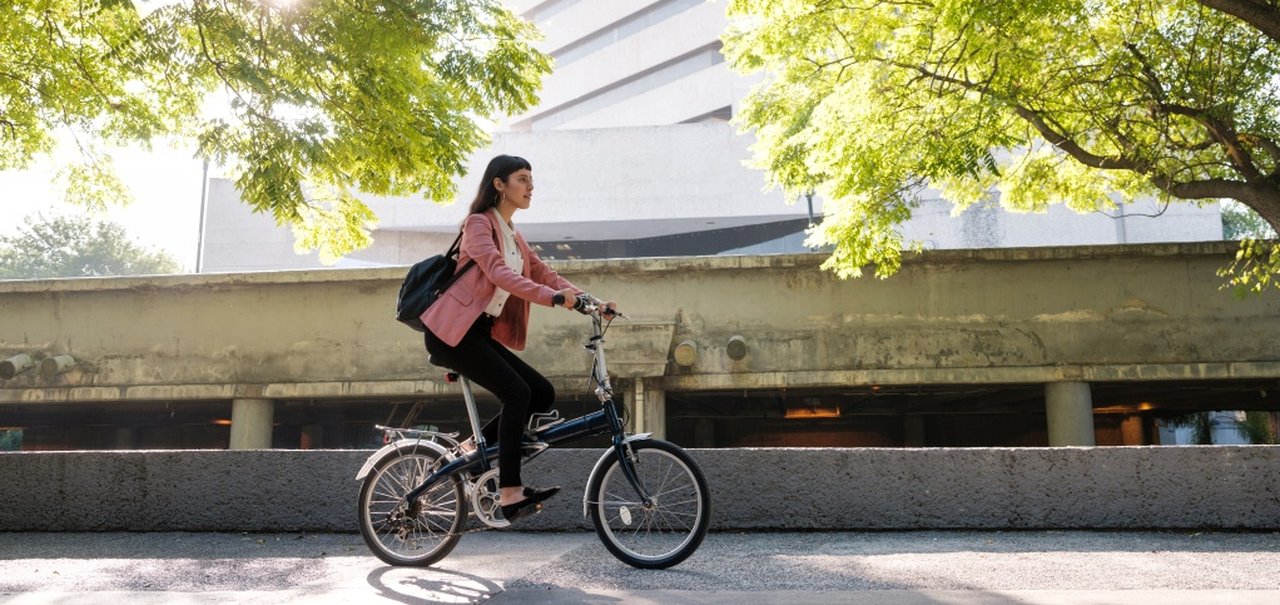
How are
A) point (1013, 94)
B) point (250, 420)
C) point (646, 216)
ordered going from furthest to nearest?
1. point (646, 216)
2. point (250, 420)
3. point (1013, 94)

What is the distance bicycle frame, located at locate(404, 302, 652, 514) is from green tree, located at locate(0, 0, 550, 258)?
4.71m

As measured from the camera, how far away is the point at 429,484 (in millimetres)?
4676

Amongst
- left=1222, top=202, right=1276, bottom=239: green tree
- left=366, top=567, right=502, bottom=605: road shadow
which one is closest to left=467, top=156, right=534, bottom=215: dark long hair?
left=366, top=567, right=502, bottom=605: road shadow

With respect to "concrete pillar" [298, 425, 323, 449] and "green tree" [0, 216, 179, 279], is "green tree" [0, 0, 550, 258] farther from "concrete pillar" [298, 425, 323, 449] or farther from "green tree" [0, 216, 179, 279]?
"green tree" [0, 216, 179, 279]

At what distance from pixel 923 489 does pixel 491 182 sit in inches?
142

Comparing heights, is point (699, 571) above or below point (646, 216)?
below

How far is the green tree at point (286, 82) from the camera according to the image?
8.32m

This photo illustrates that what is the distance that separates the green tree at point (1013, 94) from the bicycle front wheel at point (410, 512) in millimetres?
8675

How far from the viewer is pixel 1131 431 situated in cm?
2723

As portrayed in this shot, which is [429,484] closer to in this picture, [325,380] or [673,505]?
[673,505]

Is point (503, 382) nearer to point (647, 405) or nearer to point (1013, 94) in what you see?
point (1013, 94)

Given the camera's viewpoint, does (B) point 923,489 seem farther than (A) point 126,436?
No

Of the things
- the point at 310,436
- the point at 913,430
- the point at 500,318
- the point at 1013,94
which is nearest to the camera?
the point at 500,318

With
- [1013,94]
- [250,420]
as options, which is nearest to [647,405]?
[250,420]
